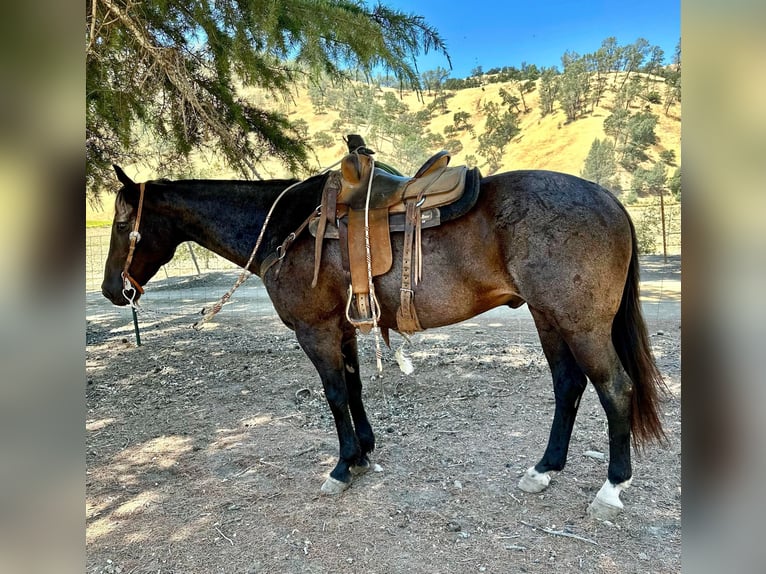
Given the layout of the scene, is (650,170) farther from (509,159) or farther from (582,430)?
(582,430)

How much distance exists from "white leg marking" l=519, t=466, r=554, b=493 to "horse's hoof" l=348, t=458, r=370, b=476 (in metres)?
0.92

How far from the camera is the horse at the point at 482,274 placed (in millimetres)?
2100

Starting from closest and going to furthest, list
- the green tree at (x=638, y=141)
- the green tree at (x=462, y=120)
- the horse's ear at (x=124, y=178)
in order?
1. the horse's ear at (x=124, y=178)
2. the green tree at (x=638, y=141)
3. the green tree at (x=462, y=120)

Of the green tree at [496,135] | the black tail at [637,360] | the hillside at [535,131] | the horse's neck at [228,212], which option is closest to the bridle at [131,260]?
the horse's neck at [228,212]

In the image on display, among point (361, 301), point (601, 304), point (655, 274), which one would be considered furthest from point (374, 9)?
point (655, 274)

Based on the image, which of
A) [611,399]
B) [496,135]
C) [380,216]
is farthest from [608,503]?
[496,135]

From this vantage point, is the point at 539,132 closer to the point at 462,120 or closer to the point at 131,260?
the point at 462,120

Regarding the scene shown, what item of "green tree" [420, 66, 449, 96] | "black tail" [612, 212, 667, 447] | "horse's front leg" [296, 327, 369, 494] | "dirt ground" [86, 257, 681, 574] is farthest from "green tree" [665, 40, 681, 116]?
"horse's front leg" [296, 327, 369, 494]

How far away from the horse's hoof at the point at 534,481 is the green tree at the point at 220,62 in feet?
9.22

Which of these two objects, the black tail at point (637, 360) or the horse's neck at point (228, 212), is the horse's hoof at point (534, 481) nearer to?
the black tail at point (637, 360)

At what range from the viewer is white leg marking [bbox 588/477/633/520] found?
2232mm

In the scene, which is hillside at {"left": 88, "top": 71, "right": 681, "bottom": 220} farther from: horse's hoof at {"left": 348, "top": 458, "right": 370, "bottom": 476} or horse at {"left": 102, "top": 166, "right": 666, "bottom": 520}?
horse's hoof at {"left": 348, "top": 458, "right": 370, "bottom": 476}
